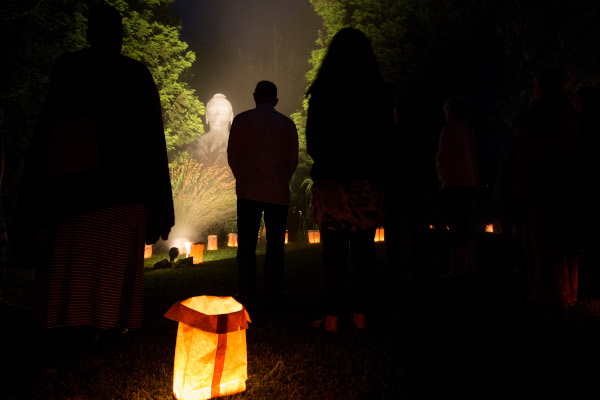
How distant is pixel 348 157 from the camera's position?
2924mm

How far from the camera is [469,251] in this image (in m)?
5.29

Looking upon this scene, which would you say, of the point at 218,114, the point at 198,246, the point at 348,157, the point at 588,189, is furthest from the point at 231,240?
the point at 218,114

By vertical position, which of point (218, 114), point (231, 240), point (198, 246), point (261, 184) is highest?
point (218, 114)

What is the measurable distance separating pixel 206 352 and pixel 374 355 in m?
1.13

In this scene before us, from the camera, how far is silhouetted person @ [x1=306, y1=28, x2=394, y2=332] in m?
2.94

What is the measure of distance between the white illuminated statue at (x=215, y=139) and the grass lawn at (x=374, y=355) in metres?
14.5

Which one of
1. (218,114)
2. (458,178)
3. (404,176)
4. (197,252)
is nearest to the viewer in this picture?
(404,176)

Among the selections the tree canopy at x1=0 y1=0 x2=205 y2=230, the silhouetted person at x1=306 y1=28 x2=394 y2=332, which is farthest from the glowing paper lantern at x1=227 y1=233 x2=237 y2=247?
the silhouetted person at x1=306 y1=28 x2=394 y2=332

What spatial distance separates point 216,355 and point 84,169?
1.36 meters

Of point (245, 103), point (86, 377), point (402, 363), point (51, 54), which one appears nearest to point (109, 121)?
point (86, 377)

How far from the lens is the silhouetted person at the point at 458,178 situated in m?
5.15

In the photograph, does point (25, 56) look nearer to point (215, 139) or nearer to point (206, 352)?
point (206, 352)

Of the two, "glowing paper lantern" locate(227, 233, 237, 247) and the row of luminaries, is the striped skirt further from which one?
"glowing paper lantern" locate(227, 233, 237, 247)

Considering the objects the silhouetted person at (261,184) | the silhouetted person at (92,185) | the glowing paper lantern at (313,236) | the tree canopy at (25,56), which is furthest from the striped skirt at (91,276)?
the glowing paper lantern at (313,236)
